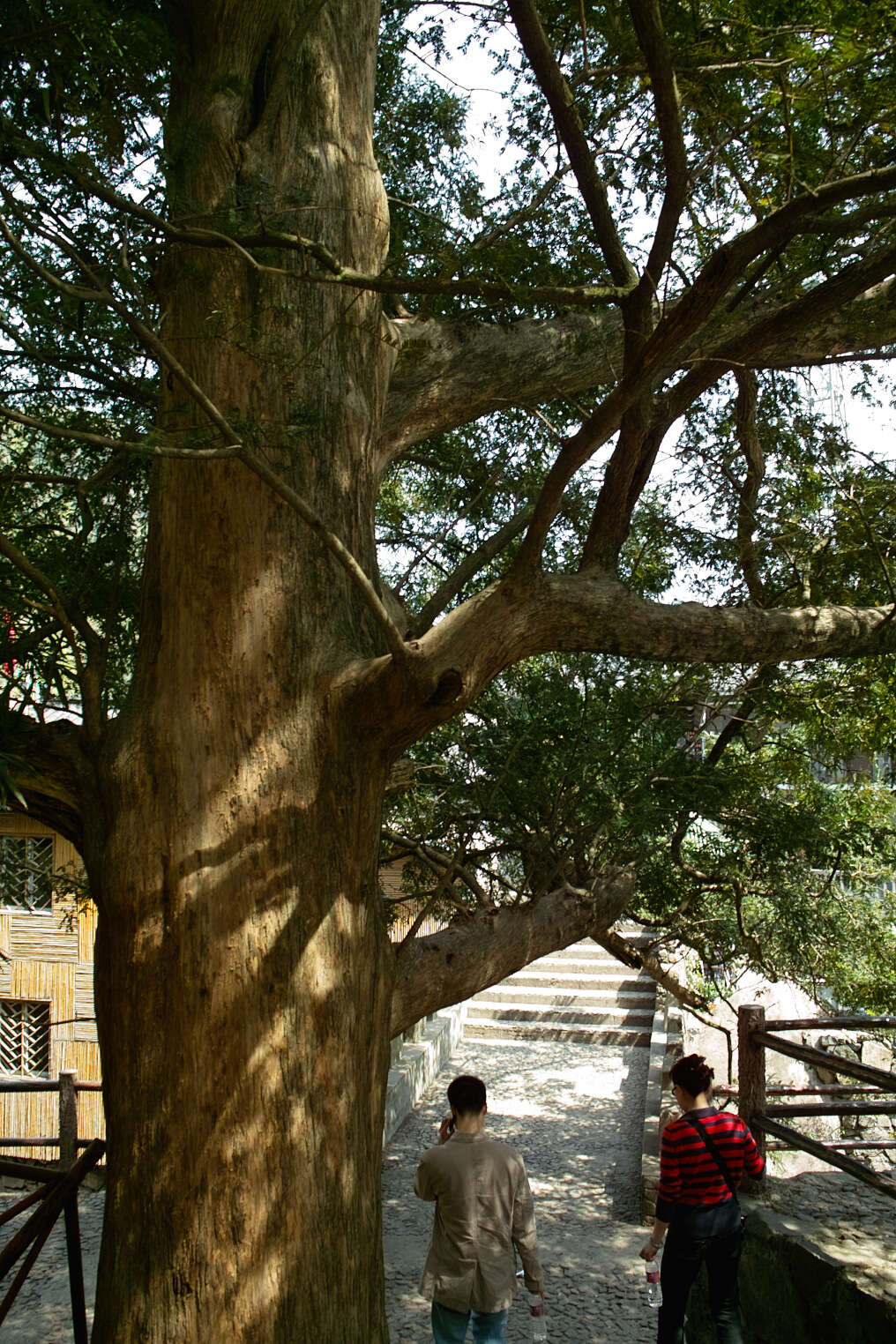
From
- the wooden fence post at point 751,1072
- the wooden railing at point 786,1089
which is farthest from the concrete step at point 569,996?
the wooden fence post at point 751,1072

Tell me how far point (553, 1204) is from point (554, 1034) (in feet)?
21.2

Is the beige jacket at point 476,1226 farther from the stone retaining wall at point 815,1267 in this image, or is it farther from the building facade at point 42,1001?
the building facade at point 42,1001

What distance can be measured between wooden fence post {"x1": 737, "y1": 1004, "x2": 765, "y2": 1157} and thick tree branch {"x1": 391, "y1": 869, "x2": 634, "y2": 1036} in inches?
39.6

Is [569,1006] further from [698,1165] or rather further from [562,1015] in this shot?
[698,1165]

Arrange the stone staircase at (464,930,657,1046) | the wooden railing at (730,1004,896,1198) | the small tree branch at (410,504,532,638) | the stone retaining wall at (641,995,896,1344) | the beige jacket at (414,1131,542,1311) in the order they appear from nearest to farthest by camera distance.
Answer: the beige jacket at (414,1131,542,1311), the stone retaining wall at (641,995,896,1344), the small tree branch at (410,504,532,638), the wooden railing at (730,1004,896,1198), the stone staircase at (464,930,657,1046)

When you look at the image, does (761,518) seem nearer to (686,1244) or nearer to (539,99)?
(539,99)

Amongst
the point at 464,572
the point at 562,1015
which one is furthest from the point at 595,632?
the point at 562,1015

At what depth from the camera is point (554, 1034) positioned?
1514 cm

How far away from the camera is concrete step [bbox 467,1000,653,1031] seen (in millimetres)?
15344

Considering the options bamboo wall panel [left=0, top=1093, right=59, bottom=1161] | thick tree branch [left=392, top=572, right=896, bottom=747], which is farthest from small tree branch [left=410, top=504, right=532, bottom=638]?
bamboo wall panel [left=0, top=1093, right=59, bottom=1161]

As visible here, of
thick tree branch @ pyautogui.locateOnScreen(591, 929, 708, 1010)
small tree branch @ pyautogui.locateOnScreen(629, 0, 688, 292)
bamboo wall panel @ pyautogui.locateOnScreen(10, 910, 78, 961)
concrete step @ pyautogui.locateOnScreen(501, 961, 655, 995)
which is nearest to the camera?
small tree branch @ pyautogui.locateOnScreen(629, 0, 688, 292)

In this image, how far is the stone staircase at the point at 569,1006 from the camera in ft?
49.6

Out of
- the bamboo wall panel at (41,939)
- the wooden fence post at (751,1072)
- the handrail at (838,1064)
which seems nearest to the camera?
the handrail at (838,1064)

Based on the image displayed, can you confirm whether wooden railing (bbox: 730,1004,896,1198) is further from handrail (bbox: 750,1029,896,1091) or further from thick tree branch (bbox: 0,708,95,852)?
thick tree branch (bbox: 0,708,95,852)
